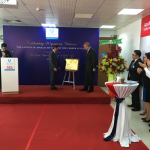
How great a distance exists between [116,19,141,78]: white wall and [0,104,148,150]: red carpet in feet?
8.56

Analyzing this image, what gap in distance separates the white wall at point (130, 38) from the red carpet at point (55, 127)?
261 cm

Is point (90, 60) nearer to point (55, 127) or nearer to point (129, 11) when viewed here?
point (129, 11)

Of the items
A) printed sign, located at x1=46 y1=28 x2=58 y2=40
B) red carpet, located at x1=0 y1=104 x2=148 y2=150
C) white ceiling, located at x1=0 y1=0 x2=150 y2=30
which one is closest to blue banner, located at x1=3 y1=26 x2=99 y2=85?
printed sign, located at x1=46 y1=28 x2=58 y2=40

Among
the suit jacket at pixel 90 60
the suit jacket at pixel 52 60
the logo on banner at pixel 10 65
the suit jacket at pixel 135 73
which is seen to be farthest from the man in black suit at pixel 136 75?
the logo on banner at pixel 10 65

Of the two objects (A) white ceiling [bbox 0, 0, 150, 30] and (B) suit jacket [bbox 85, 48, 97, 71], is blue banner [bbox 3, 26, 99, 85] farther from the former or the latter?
(A) white ceiling [bbox 0, 0, 150, 30]

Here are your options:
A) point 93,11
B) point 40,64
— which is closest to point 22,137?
point 93,11

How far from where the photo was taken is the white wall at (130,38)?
5.56m

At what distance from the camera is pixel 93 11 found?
454cm

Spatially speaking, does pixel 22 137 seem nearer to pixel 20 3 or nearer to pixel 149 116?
pixel 149 116

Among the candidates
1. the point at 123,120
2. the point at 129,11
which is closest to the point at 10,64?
the point at 123,120

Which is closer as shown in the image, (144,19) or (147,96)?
(147,96)

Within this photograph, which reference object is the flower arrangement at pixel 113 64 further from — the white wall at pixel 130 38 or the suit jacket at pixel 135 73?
the white wall at pixel 130 38

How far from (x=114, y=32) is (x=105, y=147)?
659 centimetres

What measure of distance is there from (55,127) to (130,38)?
468 cm
